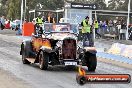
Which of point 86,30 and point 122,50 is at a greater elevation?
point 86,30

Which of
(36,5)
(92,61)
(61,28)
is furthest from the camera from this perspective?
(36,5)

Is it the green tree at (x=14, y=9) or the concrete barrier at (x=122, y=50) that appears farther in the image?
the green tree at (x=14, y=9)

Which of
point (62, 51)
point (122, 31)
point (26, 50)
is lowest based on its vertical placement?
point (122, 31)

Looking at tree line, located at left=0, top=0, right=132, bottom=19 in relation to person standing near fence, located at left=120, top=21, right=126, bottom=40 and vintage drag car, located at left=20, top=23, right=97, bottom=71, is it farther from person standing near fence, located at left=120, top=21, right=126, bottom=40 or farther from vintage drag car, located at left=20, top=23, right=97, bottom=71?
vintage drag car, located at left=20, top=23, right=97, bottom=71

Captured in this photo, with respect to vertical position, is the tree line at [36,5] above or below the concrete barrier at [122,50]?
above

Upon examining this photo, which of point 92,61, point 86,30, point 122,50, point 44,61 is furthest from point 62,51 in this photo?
point 86,30

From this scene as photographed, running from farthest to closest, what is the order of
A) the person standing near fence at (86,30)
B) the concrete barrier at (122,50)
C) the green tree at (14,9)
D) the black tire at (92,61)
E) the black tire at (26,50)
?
the green tree at (14,9) < the person standing near fence at (86,30) < the concrete barrier at (122,50) < the black tire at (26,50) < the black tire at (92,61)

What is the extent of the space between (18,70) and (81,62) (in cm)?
212

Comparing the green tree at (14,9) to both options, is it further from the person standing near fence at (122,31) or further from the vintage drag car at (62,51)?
the vintage drag car at (62,51)

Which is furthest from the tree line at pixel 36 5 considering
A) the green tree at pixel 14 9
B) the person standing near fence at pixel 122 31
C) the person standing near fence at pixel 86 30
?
the person standing near fence at pixel 86 30

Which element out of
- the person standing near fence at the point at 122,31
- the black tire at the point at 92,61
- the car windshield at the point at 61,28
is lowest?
the person standing near fence at the point at 122,31

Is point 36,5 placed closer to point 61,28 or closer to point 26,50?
point 26,50

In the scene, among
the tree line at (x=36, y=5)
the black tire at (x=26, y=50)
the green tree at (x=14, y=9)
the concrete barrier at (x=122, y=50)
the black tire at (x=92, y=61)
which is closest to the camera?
the black tire at (x=92, y=61)

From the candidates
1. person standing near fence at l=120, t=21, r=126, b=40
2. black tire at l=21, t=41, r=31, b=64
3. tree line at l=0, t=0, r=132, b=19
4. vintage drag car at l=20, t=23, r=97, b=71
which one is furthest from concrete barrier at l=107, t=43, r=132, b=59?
tree line at l=0, t=0, r=132, b=19
